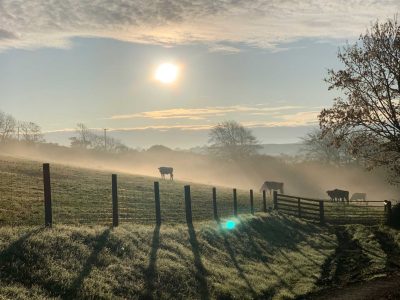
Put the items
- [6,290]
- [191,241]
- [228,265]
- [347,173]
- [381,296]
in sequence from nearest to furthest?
[6,290]
[381,296]
[228,265]
[191,241]
[347,173]

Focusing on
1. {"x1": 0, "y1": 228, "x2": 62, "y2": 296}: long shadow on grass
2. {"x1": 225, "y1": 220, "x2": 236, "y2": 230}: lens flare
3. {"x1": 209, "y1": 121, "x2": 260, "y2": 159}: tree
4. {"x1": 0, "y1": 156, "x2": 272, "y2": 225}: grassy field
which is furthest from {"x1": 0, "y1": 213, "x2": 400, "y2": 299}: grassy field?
{"x1": 209, "y1": 121, "x2": 260, "y2": 159}: tree

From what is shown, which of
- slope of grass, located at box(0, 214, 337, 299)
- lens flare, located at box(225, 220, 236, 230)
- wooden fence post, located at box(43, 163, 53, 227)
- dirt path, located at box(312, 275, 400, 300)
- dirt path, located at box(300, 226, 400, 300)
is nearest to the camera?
slope of grass, located at box(0, 214, 337, 299)

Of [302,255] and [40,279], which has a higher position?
[40,279]

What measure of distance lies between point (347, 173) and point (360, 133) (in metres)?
73.7

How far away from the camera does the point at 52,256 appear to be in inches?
406

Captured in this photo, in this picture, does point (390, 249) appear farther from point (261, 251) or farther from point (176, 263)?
point (176, 263)

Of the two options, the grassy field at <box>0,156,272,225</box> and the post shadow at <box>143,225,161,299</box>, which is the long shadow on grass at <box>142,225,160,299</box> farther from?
the grassy field at <box>0,156,272,225</box>

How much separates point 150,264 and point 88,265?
218 cm

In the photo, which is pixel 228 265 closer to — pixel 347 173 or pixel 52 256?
pixel 52 256

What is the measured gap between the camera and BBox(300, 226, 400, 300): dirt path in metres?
13.2

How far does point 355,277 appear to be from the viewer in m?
16.0

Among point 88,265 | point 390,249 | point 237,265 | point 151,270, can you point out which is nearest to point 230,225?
point 237,265

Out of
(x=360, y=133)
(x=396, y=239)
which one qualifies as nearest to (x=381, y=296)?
(x=396, y=239)

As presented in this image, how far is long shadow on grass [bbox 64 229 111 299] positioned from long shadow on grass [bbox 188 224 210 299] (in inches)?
120
